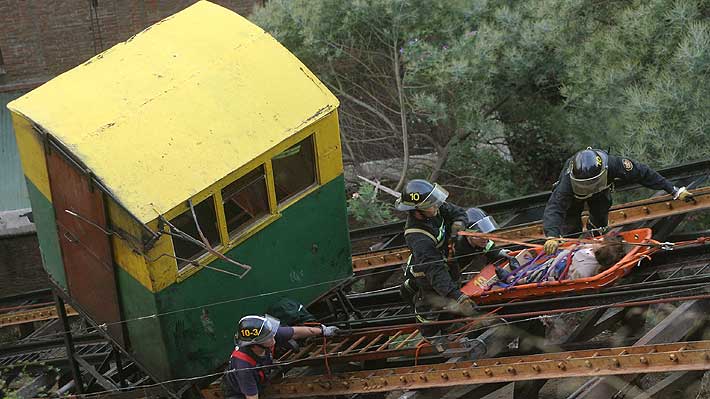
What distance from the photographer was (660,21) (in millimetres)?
11961

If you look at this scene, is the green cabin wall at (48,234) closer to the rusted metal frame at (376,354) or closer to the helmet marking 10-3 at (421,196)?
Result: the rusted metal frame at (376,354)

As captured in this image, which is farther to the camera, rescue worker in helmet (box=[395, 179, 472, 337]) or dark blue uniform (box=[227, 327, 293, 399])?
rescue worker in helmet (box=[395, 179, 472, 337])

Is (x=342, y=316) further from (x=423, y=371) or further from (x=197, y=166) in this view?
(x=197, y=166)

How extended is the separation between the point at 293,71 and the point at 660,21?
5560 millimetres

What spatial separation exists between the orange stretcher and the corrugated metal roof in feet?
32.7

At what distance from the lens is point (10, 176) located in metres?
16.2

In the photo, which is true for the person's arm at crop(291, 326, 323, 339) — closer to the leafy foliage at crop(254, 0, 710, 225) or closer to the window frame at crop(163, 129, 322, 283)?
the window frame at crop(163, 129, 322, 283)

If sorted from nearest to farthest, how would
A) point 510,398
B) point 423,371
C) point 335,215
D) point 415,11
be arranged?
point 423,371 → point 335,215 → point 510,398 → point 415,11

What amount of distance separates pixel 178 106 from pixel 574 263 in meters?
3.67

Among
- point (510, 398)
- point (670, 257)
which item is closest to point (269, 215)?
point (670, 257)

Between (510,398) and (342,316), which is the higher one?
(342,316)

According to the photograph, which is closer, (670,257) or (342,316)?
(670,257)

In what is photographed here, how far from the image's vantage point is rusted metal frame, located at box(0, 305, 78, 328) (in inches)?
484

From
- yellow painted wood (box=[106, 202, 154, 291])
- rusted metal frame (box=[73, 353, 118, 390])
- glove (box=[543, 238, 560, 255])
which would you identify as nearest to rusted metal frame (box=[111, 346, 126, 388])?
rusted metal frame (box=[73, 353, 118, 390])
